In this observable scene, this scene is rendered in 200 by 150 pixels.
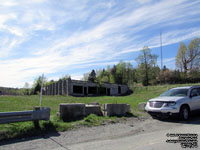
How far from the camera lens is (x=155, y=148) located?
4.29 metres

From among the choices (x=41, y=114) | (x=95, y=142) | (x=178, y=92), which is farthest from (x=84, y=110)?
(x=178, y=92)

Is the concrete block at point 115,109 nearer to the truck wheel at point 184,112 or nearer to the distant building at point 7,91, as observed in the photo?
the truck wheel at point 184,112

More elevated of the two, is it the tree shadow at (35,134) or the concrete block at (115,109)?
the concrete block at (115,109)

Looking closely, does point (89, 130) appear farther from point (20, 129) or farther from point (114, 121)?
point (20, 129)

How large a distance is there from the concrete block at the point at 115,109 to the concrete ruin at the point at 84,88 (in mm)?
25898

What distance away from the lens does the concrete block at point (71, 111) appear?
7.68 metres

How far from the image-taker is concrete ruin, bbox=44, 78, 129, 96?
3488cm

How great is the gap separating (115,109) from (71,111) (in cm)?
257

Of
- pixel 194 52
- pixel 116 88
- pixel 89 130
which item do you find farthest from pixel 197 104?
pixel 194 52

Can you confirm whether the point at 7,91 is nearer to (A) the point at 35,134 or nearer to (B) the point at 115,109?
(B) the point at 115,109

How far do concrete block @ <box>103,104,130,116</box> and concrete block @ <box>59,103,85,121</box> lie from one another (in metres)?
1.30

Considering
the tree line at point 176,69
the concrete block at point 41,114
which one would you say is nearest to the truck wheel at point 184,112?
the concrete block at point 41,114

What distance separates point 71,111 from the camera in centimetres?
797

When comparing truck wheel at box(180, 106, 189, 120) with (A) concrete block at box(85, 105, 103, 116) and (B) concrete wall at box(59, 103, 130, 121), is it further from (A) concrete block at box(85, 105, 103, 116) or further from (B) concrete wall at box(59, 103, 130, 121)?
(A) concrete block at box(85, 105, 103, 116)
